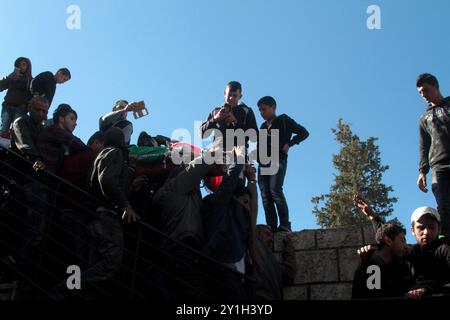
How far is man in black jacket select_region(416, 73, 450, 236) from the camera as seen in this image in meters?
5.79

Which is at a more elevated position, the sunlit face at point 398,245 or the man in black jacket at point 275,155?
the man in black jacket at point 275,155

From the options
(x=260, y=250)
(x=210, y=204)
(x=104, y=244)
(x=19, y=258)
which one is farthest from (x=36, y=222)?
(x=260, y=250)

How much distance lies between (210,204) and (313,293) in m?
1.56

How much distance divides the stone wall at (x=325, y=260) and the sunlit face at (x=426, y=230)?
1.52 m

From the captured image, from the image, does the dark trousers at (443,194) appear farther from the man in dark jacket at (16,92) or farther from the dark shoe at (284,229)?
the man in dark jacket at (16,92)

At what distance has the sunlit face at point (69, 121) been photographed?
6152 millimetres

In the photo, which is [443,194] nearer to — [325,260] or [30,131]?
[325,260]

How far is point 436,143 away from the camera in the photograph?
6082mm

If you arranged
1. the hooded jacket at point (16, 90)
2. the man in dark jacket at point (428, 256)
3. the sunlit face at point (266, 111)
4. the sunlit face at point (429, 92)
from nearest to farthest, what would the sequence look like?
the man in dark jacket at point (428, 256) → the sunlit face at point (429, 92) → the sunlit face at point (266, 111) → the hooded jacket at point (16, 90)

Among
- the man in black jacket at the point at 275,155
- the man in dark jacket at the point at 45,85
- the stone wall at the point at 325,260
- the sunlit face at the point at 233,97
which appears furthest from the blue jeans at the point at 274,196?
the man in dark jacket at the point at 45,85

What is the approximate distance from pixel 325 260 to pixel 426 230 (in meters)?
1.82

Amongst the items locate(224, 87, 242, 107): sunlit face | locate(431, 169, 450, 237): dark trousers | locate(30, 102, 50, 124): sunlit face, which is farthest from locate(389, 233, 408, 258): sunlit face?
locate(30, 102, 50, 124): sunlit face

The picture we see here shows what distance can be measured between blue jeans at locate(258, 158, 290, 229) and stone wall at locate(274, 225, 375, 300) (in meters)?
0.37
